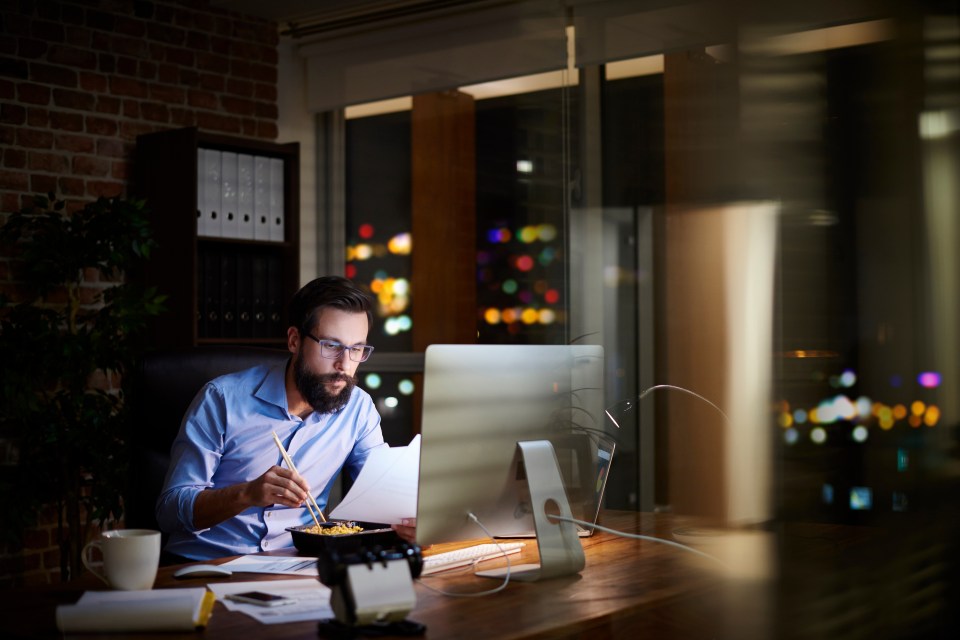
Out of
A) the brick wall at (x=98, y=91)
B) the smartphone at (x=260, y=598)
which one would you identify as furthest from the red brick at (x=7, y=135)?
the smartphone at (x=260, y=598)

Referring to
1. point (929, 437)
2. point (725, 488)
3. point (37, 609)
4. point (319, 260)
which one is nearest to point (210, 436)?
point (37, 609)

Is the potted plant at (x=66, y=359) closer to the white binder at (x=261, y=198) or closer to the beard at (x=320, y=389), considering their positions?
the white binder at (x=261, y=198)

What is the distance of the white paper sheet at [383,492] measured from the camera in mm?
1664

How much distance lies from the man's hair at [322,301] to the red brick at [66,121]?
179 centimetres

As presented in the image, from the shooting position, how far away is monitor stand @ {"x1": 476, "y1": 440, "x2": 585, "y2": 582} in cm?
151

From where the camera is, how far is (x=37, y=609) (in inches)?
50.5

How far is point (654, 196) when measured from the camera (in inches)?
133

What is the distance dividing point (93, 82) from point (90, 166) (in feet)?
1.05

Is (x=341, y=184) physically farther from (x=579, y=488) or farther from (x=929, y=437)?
(x=929, y=437)

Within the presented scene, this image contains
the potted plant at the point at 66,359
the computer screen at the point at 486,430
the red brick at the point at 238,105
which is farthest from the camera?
the red brick at the point at 238,105

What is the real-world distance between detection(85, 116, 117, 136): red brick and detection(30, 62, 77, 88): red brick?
0.45 ft

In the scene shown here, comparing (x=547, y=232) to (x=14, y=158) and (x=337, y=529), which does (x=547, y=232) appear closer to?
(x=14, y=158)

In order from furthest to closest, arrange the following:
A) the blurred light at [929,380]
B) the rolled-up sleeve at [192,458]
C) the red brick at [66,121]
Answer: the red brick at [66,121]
the rolled-up sleeve at [192,458]
the blurred light at [929,380]

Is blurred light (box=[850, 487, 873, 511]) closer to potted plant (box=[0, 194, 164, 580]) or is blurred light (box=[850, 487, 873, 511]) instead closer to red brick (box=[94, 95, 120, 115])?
potted plant (box=[0, 194, 164, 580])
